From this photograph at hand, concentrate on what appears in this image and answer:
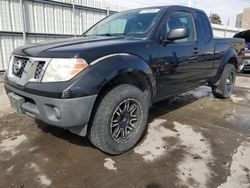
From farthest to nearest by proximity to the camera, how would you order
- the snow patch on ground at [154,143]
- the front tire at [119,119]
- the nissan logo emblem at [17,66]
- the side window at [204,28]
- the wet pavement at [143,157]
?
the side window at [204,28] < the snow patch on ground at [154,143] < the nissan logo emblem at [17,66] < the front tire at [119,119] < the wet pavement at [143,157]

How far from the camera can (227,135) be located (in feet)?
11.2

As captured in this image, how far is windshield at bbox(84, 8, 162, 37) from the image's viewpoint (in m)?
3.22

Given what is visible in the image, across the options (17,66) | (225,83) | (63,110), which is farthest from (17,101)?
(225,83)

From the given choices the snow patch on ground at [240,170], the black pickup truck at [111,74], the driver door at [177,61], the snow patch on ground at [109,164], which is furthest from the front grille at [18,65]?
the snow patch on ground at [240,170]

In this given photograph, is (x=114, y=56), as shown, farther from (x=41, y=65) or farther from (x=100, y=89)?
(x=41, y=65)

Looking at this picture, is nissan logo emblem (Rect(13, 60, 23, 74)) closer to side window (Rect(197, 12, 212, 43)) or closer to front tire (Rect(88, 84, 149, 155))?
front tire (Rect(88, 84, 149, 155))

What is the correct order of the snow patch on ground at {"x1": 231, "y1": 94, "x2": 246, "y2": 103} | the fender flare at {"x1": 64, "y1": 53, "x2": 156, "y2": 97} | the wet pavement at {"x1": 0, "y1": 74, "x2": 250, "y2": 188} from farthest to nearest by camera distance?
the snow patch on ground at {"x1": 231, "y1": 94, "x2": 246, "y2": 103}, the wet pavement at {"x1": 0, "y1": 74, "x2": 250, "y2": 188}, the fender flare at {"x1": 64, "y1": 53, "x2": 156, "y2": 97}

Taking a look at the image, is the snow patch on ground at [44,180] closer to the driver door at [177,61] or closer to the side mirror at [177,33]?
the driver door at [177,61]

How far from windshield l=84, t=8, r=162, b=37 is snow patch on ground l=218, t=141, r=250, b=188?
187 centimetres

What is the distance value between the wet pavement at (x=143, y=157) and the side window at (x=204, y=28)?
1436mm

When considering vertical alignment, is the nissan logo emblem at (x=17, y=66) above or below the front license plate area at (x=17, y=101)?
above

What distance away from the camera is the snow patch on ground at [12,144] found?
2869mm

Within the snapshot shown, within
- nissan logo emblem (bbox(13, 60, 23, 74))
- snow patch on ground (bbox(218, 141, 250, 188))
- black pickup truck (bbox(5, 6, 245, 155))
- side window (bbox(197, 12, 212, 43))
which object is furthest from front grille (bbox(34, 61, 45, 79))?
side window (bbox(197, 12, 212, 43))

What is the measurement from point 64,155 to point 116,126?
707 millimetres
